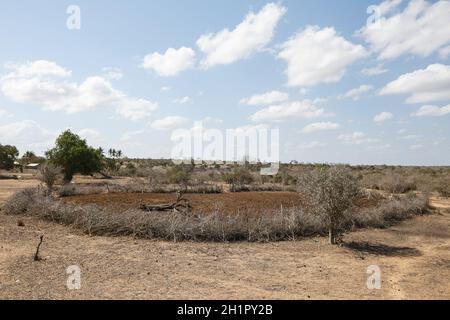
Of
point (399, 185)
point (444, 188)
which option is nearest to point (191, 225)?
point (444, 188)

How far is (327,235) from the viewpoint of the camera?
13.4 m

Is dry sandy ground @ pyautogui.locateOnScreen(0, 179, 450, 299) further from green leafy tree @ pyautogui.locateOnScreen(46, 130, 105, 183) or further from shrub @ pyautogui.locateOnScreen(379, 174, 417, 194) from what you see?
shrub @ pyautogui.locateOnScreen(379, 174, 417, 194)

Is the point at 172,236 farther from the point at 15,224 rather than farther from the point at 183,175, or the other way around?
the point at 183,175

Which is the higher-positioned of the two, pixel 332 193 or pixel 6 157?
pixel 6 157

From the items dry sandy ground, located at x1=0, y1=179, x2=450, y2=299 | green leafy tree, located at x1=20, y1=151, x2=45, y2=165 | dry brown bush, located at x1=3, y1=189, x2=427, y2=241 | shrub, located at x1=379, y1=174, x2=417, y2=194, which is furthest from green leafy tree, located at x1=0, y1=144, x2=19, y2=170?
shrub, located at x1=379, y1=174, x2=417, y2=194

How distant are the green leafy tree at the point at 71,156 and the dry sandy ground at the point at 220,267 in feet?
48.5

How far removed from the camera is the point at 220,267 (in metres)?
9.27

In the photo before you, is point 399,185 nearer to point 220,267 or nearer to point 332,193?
point 332,193

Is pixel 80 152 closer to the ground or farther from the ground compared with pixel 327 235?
farther from the ground

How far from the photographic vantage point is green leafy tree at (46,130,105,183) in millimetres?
27531

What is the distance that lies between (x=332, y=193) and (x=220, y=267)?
14.6 ft

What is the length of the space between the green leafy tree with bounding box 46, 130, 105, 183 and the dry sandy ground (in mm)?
14785
